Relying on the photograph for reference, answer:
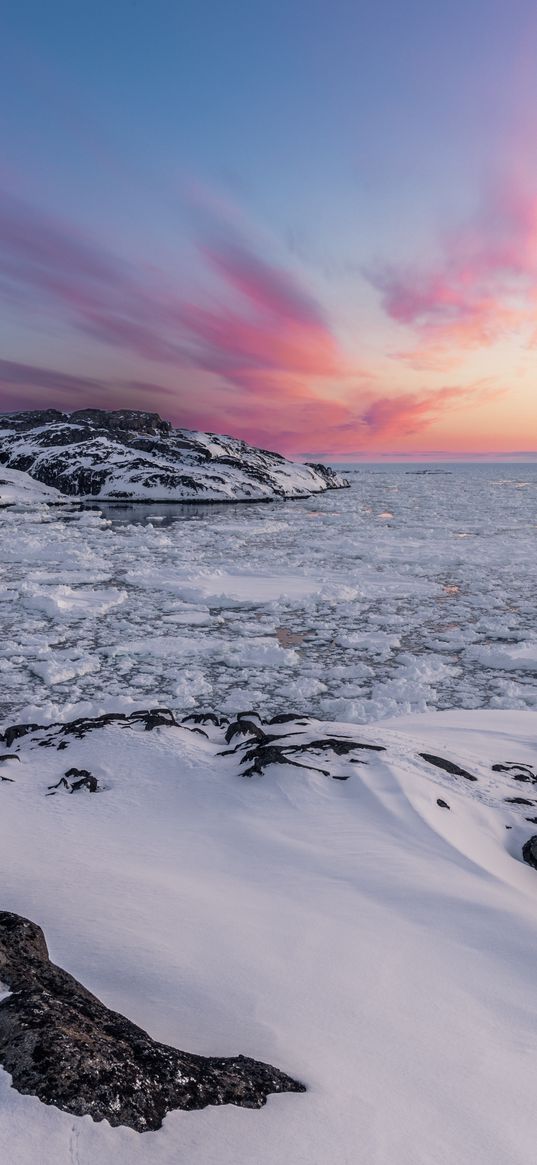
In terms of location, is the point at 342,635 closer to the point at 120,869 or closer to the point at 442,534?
the point at 120,869

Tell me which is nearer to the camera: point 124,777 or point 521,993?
point 521,993

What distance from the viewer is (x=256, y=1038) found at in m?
1.94

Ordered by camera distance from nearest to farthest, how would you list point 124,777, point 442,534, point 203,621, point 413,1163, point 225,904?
1. point 413,1163
2. point 225,904
3. point 124,777
4. point 203,621
5. point 442,534

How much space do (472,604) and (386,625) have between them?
2.59 metres

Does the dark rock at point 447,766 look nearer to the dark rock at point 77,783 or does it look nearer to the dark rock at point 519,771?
the dark rock at point 519,771

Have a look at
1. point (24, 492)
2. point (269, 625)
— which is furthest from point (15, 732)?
point (24, 492)

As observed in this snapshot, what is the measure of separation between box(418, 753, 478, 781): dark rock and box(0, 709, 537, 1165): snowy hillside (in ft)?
0.07

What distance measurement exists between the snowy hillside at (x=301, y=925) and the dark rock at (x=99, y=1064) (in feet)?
0.11

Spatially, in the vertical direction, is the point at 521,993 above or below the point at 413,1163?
below

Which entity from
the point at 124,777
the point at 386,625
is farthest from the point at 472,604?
the point at 124,777

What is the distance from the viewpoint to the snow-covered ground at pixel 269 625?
731 cm

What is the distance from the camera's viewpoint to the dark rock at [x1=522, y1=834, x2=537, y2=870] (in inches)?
136

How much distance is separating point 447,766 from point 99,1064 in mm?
3537

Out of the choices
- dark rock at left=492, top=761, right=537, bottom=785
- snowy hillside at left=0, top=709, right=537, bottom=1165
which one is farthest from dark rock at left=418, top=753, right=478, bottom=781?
dark rock at left=492, top=761, right=537, bottom=785
